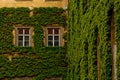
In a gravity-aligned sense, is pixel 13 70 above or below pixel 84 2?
below

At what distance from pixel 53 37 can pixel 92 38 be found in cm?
1030

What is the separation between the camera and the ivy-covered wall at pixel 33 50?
81.8 feet

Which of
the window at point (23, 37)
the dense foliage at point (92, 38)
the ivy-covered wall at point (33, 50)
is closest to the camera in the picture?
the dense foliage at point (92, 38)

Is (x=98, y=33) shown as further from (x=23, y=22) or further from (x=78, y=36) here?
(x=23, y=22)

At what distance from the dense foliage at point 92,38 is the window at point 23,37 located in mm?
3811

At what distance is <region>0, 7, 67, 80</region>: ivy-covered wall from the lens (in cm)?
2494

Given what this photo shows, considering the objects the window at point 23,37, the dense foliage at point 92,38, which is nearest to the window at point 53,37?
the window at point 23,37

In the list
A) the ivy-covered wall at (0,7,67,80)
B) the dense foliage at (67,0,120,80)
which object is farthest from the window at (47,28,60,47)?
the dense foliage at (67,0,120,80)

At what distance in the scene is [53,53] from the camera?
25.2m

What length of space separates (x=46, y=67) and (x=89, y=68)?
8.95 metres

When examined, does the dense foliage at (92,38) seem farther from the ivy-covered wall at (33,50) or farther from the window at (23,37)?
the window at (23,37)

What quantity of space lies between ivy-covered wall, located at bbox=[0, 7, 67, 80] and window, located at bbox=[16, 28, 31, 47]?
43cm

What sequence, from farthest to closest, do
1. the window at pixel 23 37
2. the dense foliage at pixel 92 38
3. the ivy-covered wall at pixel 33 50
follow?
the window at pixel 23 37, the ivy-covered wall at pixel 33 50, the dense foliage at pixel 92 38

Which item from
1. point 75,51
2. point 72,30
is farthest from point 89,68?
point 72,30
